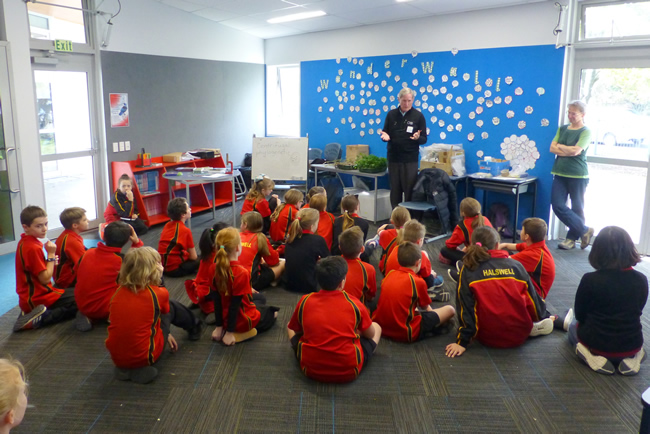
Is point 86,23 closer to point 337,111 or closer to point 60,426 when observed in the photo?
point 337,111

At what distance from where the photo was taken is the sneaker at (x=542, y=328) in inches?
129

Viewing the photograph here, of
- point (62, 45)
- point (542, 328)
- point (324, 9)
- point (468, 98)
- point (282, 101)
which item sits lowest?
point (542, 328)

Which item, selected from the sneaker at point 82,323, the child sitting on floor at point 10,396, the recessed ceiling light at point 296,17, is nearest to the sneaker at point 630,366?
the child sitting on floor at point 10,396

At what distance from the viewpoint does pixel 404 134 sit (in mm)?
5832

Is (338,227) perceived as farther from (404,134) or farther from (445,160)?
(445,160)

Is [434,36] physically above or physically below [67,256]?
above

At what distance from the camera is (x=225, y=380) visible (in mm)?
2799

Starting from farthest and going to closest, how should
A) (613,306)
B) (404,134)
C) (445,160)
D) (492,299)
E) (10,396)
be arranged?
(445,160)
(404,134)
(492,299)
(613,306)
(10,396)

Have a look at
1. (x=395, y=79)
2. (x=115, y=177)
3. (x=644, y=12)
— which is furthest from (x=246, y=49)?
(x=644, y=12)

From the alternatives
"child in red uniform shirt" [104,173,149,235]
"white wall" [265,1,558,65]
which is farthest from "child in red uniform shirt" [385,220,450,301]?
"child in red uniform shirt" [104,173,149,235]

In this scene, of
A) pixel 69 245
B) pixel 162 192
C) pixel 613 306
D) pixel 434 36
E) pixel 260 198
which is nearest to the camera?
pixel 613 306

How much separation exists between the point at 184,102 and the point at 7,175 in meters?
2.61

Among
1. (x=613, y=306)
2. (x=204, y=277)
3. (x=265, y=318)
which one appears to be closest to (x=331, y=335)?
(x=265, y=318)

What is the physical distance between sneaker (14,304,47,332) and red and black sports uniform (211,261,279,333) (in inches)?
49.0
